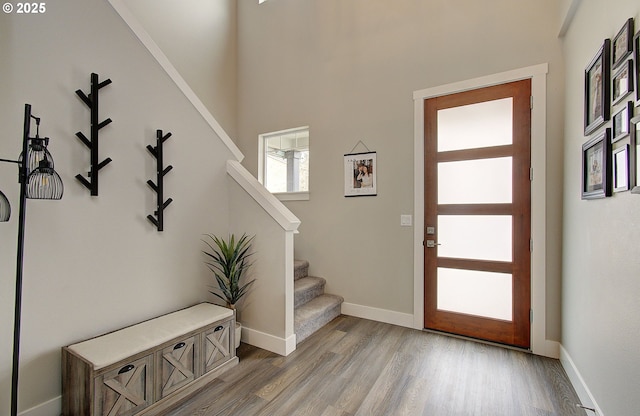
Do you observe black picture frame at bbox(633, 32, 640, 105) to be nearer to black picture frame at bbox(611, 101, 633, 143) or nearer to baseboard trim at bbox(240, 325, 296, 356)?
black picture frame at bbox(611, 101, 633, 143)

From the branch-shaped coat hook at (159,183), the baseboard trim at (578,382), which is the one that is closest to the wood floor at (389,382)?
the baseboard trim at (578,382)

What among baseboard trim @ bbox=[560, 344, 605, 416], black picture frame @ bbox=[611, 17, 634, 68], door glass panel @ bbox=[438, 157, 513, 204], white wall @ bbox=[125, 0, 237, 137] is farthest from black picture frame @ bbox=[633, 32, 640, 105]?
white wall @ bbox=[125, 0, 237, 137]

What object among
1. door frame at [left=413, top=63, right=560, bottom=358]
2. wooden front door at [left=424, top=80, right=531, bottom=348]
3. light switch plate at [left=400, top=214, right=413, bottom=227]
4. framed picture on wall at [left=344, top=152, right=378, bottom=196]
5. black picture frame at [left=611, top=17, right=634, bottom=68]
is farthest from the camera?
framed picture on wall at [left=344, top=152, right=378, bottom=196]

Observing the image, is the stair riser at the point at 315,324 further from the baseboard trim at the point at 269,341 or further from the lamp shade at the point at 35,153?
the lamp shade at the point at 35,153

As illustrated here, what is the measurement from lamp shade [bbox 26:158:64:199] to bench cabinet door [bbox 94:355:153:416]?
102cm

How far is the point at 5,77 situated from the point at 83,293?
4.34ft

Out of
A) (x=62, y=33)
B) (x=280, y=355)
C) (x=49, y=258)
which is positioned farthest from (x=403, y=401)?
(x=62, y=33)

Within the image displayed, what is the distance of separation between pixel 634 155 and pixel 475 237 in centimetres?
156

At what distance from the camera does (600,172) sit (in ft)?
5.40

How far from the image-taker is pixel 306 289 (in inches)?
126

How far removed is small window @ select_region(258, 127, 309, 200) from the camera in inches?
154

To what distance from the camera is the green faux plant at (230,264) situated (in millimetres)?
2529

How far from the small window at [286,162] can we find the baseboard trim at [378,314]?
4.94ft

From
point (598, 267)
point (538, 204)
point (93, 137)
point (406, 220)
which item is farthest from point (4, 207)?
point (538, 204)
